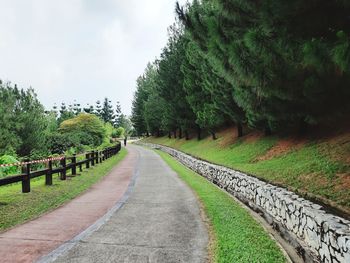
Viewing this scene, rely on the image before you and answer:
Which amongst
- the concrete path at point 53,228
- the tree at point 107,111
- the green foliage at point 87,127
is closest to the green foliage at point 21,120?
the green foliage at point 87,127

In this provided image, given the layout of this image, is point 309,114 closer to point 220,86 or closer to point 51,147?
point 220,86

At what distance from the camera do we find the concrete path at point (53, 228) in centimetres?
589

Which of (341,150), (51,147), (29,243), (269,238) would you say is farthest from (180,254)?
(51,147)

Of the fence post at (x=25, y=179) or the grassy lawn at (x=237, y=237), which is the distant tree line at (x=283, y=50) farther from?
the fence post at (x=25, y=179)

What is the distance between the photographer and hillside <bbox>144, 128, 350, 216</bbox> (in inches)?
348

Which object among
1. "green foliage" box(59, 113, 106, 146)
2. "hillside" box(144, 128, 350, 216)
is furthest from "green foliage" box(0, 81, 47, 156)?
"hillside" box(144, 128, 350, 216)

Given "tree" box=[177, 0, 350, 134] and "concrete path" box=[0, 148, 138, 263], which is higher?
"tree" box=[177, 0, 350, 134]

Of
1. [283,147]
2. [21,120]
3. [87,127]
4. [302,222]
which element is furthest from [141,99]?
[302,222]

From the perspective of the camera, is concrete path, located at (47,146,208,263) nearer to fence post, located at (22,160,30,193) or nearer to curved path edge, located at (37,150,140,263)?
curved path edge, located at (37,150,140,263)

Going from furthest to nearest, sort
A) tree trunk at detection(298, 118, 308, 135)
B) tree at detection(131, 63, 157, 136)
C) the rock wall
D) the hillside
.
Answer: tree at detection(131, 63, 157, 136), tree trunk at detection(298, 118, 308, 135), the hillside, the rock wall

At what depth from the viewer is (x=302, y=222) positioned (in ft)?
19.5

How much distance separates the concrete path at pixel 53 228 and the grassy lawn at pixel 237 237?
274cm

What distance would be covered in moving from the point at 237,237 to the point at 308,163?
6.40m

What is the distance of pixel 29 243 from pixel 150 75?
63758 millimetres
